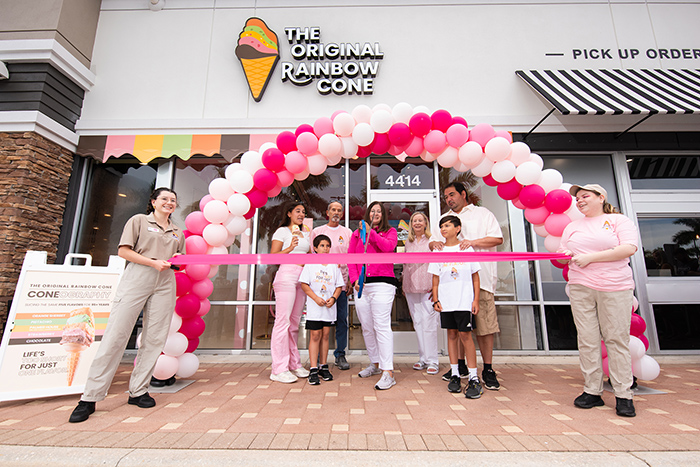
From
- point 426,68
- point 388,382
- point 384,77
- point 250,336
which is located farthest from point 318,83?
point 388,382

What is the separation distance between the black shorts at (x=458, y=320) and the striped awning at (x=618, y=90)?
328cm


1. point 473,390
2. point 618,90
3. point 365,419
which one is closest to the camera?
point 365,419

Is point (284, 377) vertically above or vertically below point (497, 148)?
below

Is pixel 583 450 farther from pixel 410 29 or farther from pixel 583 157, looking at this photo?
pixel 410 29

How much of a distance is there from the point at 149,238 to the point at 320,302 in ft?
5.60

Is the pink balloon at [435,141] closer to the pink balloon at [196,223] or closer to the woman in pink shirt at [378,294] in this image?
the woman in pink shirt at [378,294]

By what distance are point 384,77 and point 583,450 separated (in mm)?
5493

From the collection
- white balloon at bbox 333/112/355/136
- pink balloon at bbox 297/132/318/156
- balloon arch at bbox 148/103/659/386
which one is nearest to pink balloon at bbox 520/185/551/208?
balloon arch at bbox 148/103/659/386

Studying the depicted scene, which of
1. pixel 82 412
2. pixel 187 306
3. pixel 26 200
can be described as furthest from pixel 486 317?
pixel 26 200

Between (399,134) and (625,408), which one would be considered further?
(399,134)

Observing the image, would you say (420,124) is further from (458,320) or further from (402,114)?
(458,320)

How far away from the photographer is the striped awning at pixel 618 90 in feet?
14.6

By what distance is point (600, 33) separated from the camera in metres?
5.73

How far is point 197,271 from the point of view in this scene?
3.37 m
